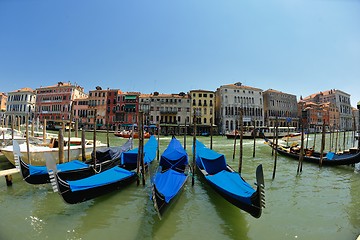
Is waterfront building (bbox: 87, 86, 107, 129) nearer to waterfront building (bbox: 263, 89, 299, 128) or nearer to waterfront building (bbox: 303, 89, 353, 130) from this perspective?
waterfront building (bbox: 263, 89, 299, 128)

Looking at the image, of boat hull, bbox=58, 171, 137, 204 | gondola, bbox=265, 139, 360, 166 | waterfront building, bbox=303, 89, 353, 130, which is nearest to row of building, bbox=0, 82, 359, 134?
waterfront building, bbox=303, 89, 353, 130

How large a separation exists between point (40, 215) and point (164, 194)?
2.86m

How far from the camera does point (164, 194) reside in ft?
14.8

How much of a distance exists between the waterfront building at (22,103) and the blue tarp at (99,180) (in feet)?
145

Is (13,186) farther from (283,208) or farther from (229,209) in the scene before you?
(283,208)

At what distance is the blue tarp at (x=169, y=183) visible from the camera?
15.2ft

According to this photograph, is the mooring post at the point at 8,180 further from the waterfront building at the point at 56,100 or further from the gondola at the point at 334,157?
the waterfront building at the point at 56,100

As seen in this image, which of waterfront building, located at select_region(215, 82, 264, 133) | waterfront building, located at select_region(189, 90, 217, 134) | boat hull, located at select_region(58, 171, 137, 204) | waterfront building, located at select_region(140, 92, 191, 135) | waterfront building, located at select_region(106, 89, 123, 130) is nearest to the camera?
boat hull, located at select_region(58, 171, 137, 204)

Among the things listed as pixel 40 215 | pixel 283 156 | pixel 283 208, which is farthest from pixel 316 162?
pixel 40 215

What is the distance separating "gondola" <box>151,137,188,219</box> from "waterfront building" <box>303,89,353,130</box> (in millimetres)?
60451

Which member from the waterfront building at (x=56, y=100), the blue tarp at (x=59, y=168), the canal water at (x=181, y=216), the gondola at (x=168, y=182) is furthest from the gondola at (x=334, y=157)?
the waterfront building at (x=56, y=100)

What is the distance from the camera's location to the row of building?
115ft

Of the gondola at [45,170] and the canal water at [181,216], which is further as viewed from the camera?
the gondola at [45,170]

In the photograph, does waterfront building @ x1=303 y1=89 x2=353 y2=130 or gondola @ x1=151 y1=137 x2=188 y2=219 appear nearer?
gondola @ x1=151 y1=137 x2=188 y2=219
